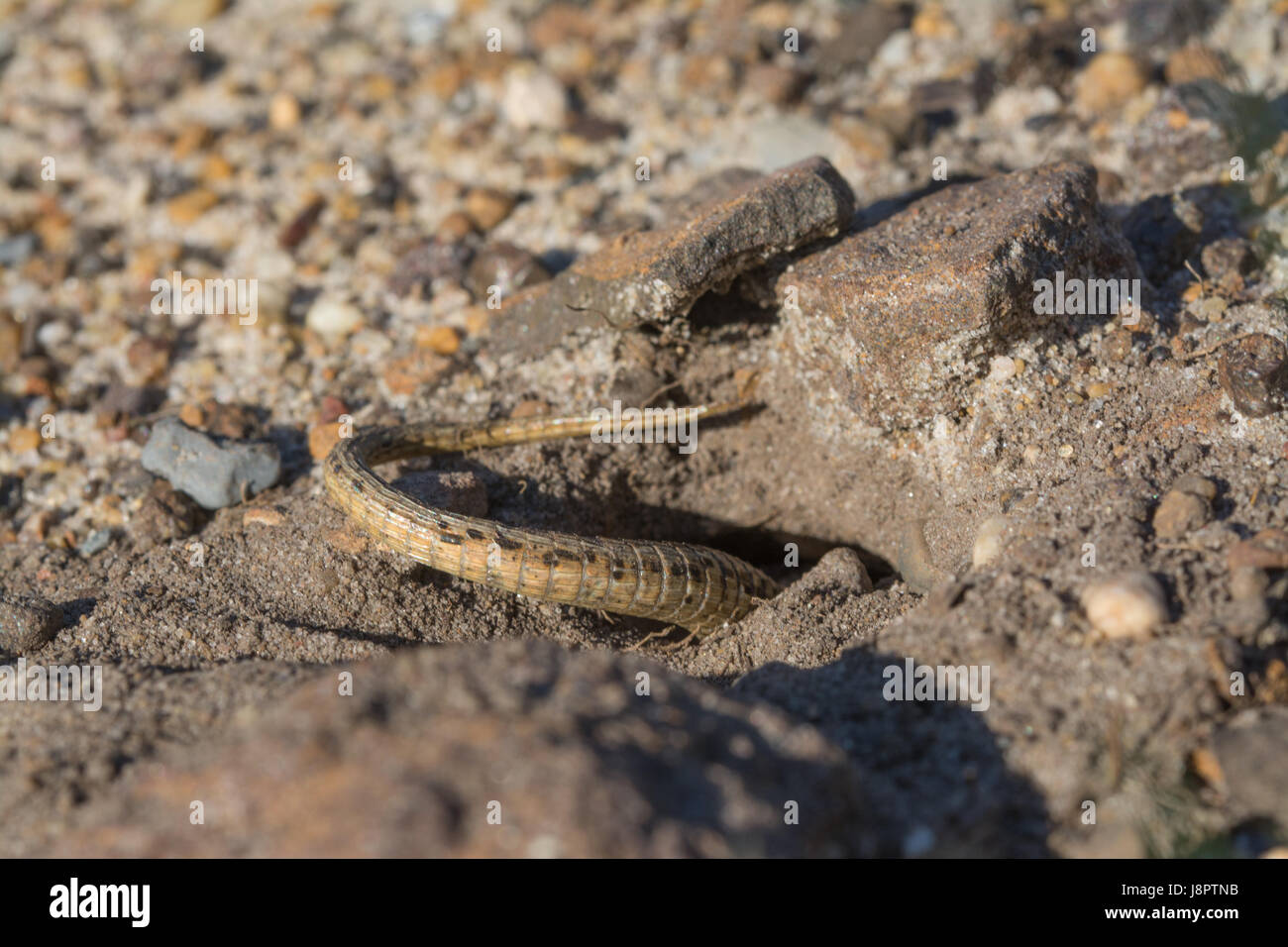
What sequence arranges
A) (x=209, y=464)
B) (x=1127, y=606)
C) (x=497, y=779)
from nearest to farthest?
(x=497, y=779) < (x=1127, y=606) < (x=209, y=464)

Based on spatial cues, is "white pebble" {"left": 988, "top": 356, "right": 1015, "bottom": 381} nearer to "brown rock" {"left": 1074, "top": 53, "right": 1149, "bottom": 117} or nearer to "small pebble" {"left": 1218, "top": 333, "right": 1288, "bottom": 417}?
"small pebble" {"left": 1218, "top": 333, "right": 1288, "bottom": 417}

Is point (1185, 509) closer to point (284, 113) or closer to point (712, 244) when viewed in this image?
point (712, 244)

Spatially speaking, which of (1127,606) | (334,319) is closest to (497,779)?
(1127,606)

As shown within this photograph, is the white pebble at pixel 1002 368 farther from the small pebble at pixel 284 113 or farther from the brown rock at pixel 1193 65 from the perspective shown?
the small pebble at pixel 284 113

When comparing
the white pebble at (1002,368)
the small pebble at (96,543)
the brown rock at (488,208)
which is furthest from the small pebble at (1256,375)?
the small pebble at (96,543)

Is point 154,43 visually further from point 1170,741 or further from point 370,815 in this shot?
point 1170,741

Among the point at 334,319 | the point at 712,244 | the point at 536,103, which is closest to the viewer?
the point at 712,244
